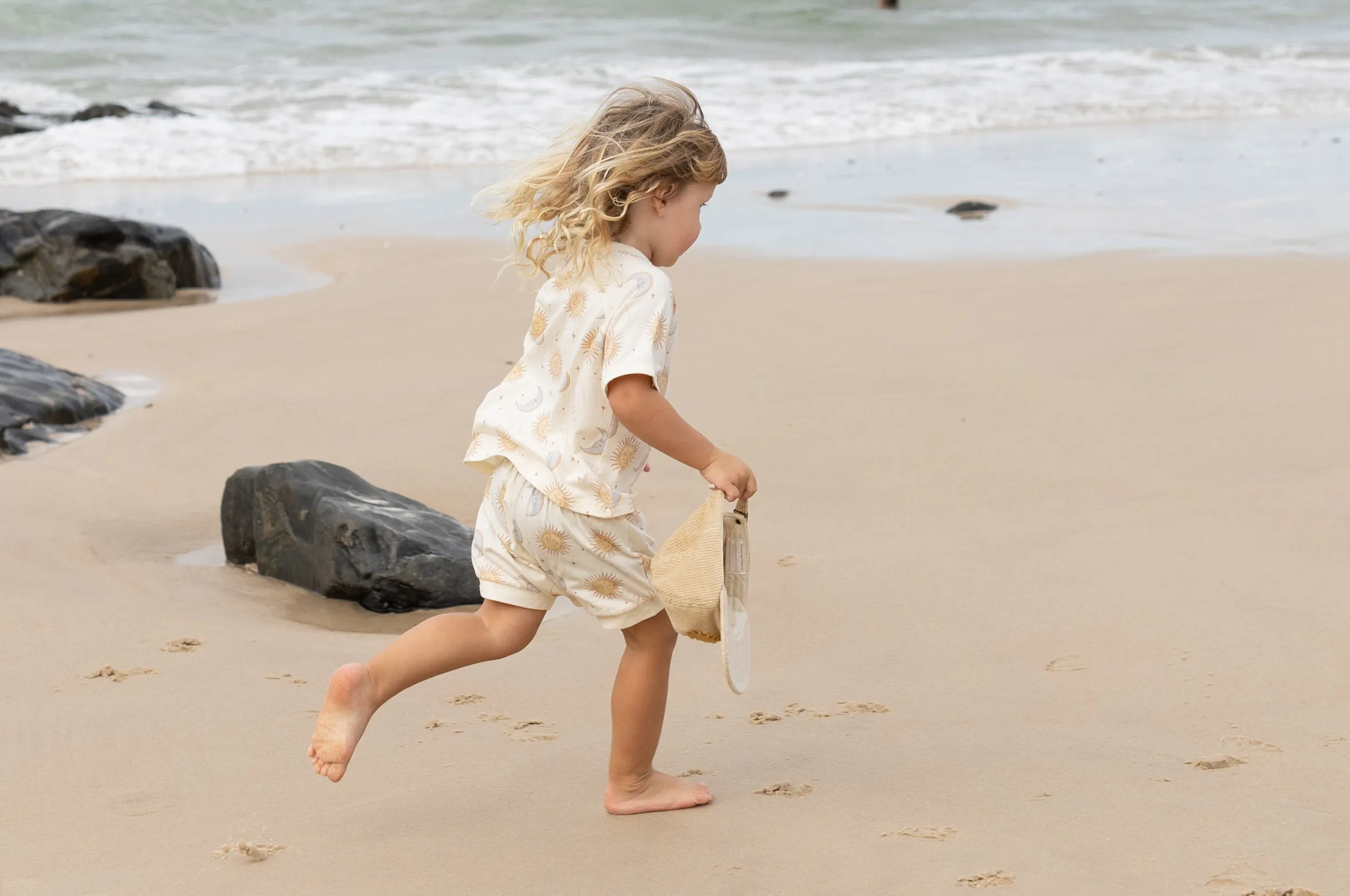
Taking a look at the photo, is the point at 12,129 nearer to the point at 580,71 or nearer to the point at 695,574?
the point at 580,71

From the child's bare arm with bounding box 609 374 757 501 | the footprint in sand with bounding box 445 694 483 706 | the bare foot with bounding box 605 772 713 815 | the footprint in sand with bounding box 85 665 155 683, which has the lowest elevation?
the footprint in sand with bounding box 445 694 483 706

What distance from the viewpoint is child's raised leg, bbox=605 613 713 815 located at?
2467mm

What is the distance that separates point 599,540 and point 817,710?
779mm

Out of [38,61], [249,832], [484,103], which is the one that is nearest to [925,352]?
[249,832]

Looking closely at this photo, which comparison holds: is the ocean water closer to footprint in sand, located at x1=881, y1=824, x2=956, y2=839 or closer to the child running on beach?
the child running on beach

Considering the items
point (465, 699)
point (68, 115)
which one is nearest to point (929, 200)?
point (465, 699)

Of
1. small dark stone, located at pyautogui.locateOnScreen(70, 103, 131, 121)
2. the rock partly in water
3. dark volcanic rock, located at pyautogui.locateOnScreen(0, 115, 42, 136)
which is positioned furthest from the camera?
small dark stone, located at pyautogui.locateOnScreen(70, 103, 131, 121)

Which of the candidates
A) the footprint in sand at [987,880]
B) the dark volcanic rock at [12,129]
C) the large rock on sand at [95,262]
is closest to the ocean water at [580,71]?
the dark volcanic rock at [12,129]

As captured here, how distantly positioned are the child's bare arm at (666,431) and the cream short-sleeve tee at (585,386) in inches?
1.2

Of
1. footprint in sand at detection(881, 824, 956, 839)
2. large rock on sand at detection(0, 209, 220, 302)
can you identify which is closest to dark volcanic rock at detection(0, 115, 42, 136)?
large rock on sand at detection(0, 209, 220, 302)

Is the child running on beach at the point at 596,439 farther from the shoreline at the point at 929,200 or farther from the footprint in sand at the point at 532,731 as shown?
the shoreline at the point at 929,200

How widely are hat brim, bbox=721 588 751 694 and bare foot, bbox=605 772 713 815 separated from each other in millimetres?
229

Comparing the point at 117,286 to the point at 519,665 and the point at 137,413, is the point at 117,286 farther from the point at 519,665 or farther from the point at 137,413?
the point at 519,665

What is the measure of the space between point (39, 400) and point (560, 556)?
330 centimetres
